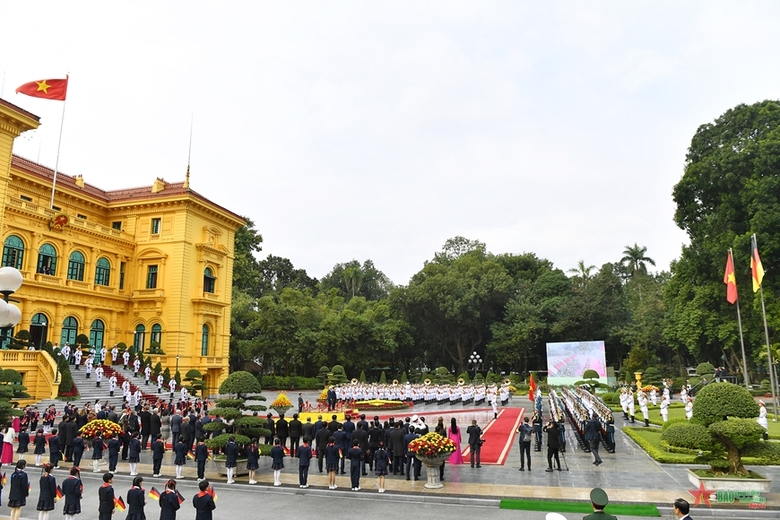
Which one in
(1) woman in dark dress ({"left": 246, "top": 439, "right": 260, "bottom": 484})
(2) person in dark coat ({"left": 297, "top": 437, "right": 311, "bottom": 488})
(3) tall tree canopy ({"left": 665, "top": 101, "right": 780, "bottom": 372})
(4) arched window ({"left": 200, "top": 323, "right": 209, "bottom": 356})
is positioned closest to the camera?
(2) person in dark coat ({"left": 297, "top": 437, "right": 311, "bottom": 488})

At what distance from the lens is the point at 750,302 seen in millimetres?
36062

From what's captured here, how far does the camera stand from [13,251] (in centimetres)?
3061

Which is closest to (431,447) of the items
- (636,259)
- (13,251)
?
(13,251)

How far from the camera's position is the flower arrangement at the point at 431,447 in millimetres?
12133

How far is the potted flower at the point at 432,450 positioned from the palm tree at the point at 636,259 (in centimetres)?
6981

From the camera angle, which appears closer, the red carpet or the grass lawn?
the red carpet

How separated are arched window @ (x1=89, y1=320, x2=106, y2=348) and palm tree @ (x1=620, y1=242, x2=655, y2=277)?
216 feet

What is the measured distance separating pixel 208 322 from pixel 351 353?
679 inches

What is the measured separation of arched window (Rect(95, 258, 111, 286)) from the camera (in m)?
36.6

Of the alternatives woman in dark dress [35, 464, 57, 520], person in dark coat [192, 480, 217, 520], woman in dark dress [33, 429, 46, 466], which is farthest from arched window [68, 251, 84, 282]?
person in dark coat [192, 480, 217, 520]

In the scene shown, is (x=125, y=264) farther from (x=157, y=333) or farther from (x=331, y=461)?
(x=331, y=461)

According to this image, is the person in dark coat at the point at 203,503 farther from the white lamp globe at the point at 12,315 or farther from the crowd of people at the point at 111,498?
the white lamp globe at the point at 12,315

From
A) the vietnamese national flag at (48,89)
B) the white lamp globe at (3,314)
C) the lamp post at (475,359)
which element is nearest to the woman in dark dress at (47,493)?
the white lamp globe at (3,314)

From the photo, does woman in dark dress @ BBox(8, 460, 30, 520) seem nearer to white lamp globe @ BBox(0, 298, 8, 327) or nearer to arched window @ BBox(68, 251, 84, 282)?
white lamp globe @ BBox(0, 298, 8, 327)
